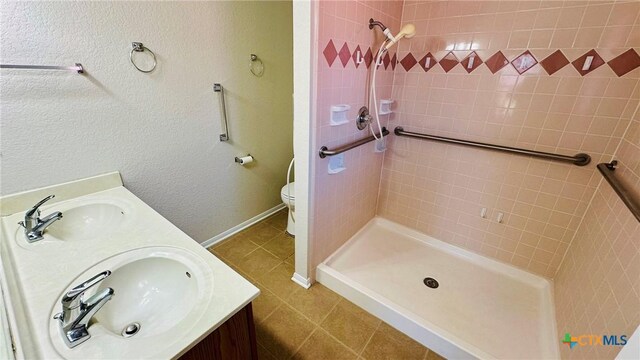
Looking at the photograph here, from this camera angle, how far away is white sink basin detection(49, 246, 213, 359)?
66 cm

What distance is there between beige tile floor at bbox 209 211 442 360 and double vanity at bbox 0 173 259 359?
59 centimetres

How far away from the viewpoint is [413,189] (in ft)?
6.97

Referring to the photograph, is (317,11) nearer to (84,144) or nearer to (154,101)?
(154,101)

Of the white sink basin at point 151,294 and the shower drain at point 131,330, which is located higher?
the white sink basin at point 151,294

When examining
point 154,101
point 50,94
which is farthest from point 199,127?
point 50,94

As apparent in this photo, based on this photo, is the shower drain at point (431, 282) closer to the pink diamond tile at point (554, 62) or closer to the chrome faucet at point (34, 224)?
the pink diamond tile at point (554, 62)

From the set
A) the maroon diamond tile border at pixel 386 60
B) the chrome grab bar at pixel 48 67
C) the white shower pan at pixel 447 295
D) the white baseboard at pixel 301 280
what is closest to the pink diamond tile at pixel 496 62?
the maroon diamond tile border at pixel 386 60

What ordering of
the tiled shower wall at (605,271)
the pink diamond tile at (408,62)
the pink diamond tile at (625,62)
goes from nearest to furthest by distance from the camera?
the tiled shower wall at (605,271) < the pink diamond tile at (625,62) < the pink diamond tile at (408,62)

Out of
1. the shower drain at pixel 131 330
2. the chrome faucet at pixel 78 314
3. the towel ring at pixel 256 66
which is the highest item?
the towel ring at pixel 256 66

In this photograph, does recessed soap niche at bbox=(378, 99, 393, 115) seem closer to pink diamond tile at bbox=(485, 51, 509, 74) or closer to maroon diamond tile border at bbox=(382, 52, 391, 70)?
maroon diamond tile border at bbox=(382, 52, 391, 70)

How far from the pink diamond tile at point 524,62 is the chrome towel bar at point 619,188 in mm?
659

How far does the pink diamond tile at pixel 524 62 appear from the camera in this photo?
1.46m

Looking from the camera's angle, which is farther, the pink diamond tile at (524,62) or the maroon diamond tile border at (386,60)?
the maroon diamond tile border at (386,60)

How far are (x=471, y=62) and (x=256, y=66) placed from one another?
1.52m
